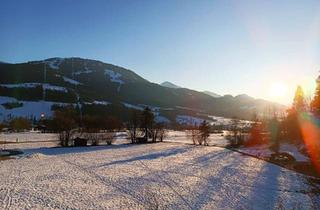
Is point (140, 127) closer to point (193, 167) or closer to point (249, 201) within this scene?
point (193, 167)

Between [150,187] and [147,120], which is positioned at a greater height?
[147,120]

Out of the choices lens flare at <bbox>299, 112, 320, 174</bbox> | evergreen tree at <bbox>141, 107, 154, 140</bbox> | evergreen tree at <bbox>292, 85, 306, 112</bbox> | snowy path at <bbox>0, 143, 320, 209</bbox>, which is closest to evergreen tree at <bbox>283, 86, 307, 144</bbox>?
evergreen tree at <bbox>292, 85, 306, 112</bbox>

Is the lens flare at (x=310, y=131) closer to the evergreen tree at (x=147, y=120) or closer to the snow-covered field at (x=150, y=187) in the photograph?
the snow-covered field at (x=150, y=187)

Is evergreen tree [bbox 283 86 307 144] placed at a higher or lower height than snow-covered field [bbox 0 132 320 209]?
higher

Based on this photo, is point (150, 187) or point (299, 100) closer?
point (150, 187)

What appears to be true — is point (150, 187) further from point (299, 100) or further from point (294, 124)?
point (299, 100)

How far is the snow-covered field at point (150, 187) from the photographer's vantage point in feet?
81.8

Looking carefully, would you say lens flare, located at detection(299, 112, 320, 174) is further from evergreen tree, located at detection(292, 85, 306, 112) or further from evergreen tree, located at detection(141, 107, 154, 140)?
evergreen tree, located at detection(141, 107, 154, 140)

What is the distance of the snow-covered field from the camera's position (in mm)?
24938

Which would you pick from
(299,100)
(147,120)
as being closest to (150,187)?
(147,120)

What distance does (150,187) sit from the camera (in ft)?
99.7

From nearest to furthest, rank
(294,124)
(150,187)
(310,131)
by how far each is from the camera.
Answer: (150,187), (310,131), (294,124)

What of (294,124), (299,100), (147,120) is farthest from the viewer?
(147,120)

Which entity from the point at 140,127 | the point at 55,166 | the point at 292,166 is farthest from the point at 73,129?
the point at 292,166
